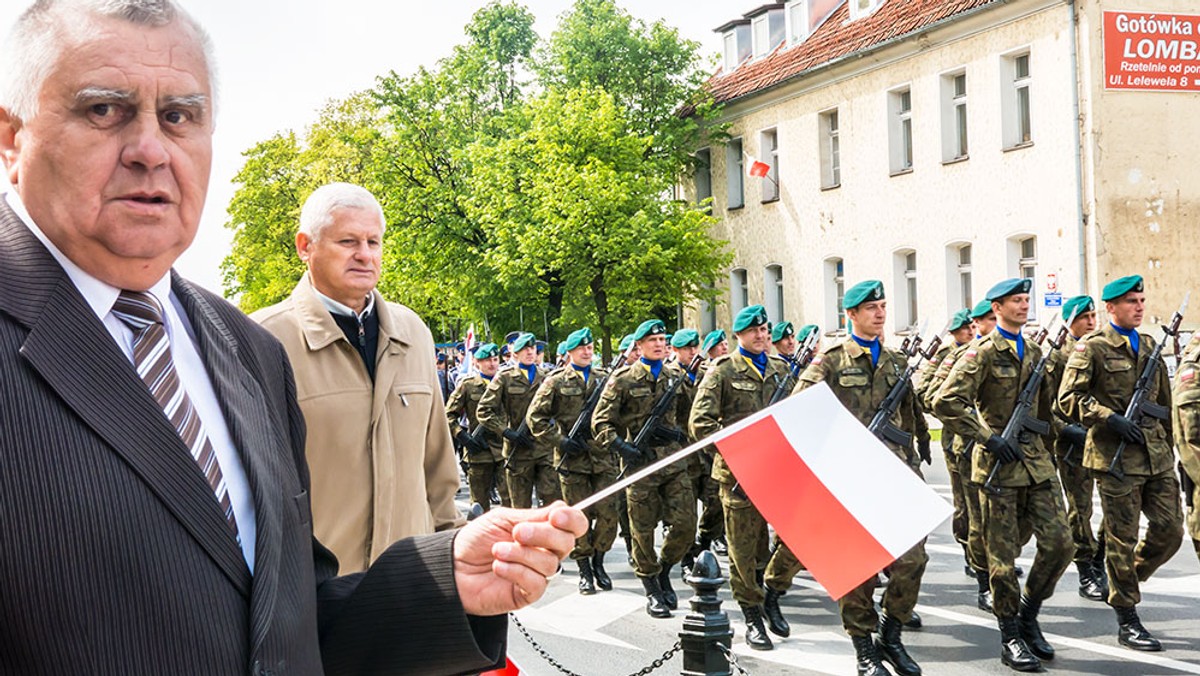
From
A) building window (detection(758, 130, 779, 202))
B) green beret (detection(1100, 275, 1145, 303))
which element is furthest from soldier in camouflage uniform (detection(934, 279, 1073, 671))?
building window (detection(758, 130, 779, 202))

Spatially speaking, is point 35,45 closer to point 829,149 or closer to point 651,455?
point 651,455

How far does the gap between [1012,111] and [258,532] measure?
26.2 metres

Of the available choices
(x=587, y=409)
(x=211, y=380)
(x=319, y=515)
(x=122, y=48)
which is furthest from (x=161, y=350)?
(x=587, y=409)

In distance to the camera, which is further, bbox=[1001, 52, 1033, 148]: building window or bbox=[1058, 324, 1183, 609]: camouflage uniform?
bbox=[1001, 52, 1033, 148]: building window

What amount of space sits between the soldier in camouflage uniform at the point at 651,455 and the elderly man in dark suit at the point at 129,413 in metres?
7.98

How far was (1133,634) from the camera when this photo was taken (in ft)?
26.0

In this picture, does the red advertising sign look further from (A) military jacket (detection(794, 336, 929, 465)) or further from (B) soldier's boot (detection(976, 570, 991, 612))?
(A) military jacket (detection(794, 336, 929, 465))

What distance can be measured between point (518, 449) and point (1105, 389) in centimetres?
600

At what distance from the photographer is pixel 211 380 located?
1944 millimetres

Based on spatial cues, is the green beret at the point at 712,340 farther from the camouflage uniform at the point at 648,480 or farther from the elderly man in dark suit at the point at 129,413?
the elderly man in dark suit at the point at 129,413

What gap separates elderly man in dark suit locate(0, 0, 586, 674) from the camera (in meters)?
1.54

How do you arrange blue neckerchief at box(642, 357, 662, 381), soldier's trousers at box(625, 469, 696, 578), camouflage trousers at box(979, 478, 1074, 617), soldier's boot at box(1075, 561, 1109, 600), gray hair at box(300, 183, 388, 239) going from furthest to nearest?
blue neckerchief at box(642, 357, 662, 381), soldier's trousers at box(625, 469, 696, 578), soldier's boot at box(1075, 561, 1109, 600), camouflage trousers at box(979, 478, 1074, 617), gray hair at box(300, 183, 388, 239)

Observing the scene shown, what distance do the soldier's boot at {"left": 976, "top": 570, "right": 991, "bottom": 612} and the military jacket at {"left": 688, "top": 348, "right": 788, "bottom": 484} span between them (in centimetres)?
207

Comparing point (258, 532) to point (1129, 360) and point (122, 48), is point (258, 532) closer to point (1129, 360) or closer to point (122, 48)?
point (122, 48)
